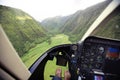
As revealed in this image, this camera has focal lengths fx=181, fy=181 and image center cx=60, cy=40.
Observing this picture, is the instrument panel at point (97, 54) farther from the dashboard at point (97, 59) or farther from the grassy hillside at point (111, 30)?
the grassy hillside at point (111, 30)

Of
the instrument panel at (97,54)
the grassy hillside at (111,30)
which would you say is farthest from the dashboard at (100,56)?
the grassy hillside at (111,30)

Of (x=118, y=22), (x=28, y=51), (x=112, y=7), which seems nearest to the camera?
(x=112, y=7)

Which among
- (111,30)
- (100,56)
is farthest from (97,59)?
(111,30)

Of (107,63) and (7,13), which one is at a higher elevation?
(7,13)

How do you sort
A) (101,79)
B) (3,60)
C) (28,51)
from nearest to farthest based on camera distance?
(3,60) → (101,79) → (28,51)

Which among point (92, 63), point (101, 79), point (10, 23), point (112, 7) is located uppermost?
point (10, 23)

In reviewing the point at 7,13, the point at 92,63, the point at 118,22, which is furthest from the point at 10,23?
the point at 92,63

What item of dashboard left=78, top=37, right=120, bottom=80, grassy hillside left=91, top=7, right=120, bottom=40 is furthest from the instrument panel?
grassy hillside left=91, top=7, right=120, bottom=40

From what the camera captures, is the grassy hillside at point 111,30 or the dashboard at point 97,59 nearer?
the dashboard at point 97,59

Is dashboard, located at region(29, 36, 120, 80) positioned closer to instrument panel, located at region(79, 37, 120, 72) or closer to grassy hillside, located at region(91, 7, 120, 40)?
instrument panel, located at region(79, 37, 120, 72)

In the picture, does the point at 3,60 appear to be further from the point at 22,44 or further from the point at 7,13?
the point at 7,13
